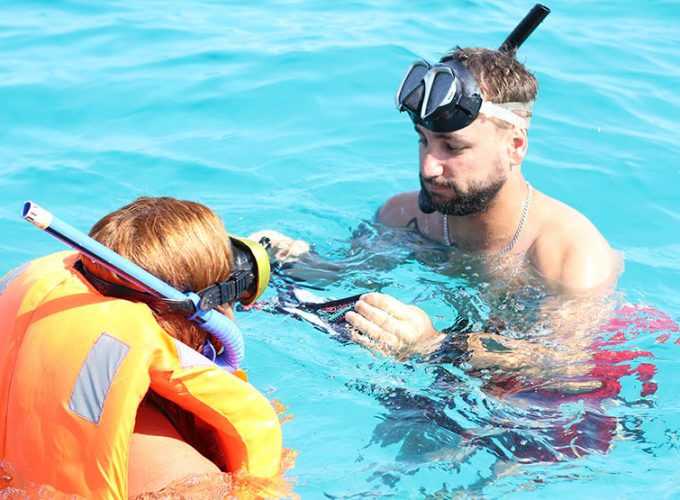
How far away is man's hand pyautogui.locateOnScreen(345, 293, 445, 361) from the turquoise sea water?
1.30 feet

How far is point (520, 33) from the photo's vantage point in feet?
16.5

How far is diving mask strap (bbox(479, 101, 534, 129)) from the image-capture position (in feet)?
15.9

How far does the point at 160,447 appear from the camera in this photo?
2.67 m

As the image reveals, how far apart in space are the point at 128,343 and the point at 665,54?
896 cm

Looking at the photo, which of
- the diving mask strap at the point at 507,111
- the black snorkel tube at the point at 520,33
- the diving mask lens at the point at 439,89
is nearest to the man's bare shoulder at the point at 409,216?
the black snorkel tube at the point at 520,33

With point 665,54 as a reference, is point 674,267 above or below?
below

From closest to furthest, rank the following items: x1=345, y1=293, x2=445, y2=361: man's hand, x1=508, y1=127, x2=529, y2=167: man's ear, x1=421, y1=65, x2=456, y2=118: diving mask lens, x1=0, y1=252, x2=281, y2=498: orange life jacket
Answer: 1. x1=0, y1=252, x2=281, y2=498: orange life jacket
2. x1=345, y1=293, x2=445, y2=361: man's hand
3. x1=421, y1=65, x2=456, y2=118: diving mask lens
4. x1=508, y1=127, x2=529, y2=167: man's ear

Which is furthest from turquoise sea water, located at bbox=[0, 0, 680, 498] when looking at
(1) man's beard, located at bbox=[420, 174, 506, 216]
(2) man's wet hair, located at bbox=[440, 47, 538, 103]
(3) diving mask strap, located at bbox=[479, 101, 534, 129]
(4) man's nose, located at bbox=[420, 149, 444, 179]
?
(2) man's wet hair, located at bbox=[440, 47, 538, 103]

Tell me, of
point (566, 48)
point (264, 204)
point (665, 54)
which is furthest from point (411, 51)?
point (264, 204)

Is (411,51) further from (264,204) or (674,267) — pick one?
(674,267)

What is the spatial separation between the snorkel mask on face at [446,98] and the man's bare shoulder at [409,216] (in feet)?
2.95

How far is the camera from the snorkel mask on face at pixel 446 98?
4.62m

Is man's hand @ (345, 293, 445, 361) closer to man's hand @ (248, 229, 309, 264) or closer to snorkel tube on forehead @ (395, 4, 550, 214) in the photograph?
snorkel tube on forehead @ (395, 4, 550, 214)

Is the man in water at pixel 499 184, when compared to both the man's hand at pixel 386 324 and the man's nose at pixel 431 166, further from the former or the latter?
the man's hand at pixel 386 324
